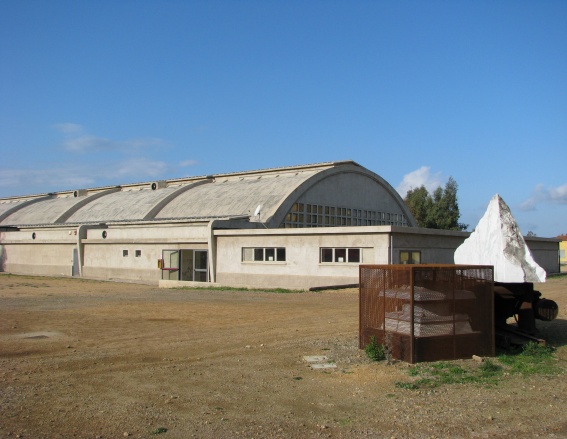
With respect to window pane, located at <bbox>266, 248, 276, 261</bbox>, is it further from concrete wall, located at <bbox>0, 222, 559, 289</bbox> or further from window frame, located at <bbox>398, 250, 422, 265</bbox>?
window frame, located at <bbox>398, 250, 422, 265</bbox>

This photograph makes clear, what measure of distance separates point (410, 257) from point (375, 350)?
18.9 m

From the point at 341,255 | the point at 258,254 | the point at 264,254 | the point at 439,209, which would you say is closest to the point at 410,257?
the point at 341,255

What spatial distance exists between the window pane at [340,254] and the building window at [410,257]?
2.79 metres

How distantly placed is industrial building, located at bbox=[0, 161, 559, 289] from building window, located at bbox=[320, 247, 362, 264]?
0.05 m

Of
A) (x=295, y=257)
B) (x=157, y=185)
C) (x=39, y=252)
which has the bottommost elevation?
(x=39, y=252)

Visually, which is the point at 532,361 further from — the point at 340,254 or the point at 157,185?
the point at 157,185

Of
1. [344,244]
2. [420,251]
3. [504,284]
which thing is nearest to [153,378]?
[504,284]

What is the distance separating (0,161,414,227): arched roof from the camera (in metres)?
37.8

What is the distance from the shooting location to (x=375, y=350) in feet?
33.3


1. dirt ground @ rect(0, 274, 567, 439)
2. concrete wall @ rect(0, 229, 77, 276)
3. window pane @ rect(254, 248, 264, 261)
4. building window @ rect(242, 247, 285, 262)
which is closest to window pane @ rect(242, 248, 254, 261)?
building window @ rect(242, 247, 285, 262)

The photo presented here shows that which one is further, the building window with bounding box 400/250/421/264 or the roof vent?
the roof vent

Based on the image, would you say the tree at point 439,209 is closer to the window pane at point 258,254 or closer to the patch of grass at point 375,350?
the window pane at point 258,254

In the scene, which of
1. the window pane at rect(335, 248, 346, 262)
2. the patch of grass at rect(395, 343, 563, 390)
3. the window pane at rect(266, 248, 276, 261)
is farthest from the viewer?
the window pane at rect(266, 248, 276, 261)

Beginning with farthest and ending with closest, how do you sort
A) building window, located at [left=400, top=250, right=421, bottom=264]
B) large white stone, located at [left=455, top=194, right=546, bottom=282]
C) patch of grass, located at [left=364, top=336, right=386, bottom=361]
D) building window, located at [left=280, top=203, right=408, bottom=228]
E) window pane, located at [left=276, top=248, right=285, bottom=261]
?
building window, located at [left=280, top=203, right=408, bottom=228], window pane, located at [left=276, top=248, right=285, bottom=261], building window, located at [left=400, top=250, right=421, bottom=264], large white stone, located at [left=455, top=194, right=546, bottom=282], patch of grass, located at [left=364, top=336, right=386, bottom=361]
